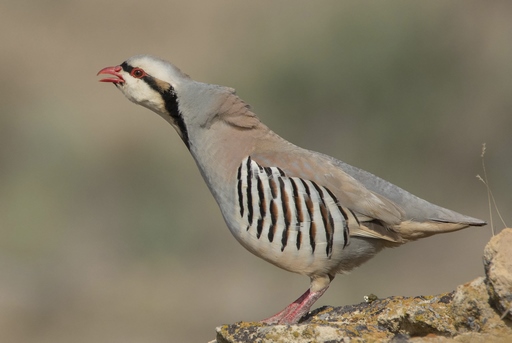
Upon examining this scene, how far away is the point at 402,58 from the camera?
1875 cm

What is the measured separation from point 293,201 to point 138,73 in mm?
1532

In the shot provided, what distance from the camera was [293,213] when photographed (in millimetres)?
6477

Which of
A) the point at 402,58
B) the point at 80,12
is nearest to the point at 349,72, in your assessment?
the point at 402,58

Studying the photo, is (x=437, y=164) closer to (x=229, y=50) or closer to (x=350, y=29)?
(x=350, y=29)

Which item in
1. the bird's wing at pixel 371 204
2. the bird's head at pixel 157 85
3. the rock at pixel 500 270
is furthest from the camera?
the bird's head at pixel 157 85

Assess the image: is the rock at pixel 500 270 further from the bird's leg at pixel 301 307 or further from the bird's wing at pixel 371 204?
the bird's leg at pixel 301 307

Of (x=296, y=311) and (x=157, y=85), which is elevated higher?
(x=157, y=85)

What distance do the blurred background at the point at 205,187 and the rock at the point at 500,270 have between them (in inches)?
379

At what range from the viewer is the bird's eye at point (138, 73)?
717 cm

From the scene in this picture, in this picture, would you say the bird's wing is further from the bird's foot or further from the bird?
the bird's foot

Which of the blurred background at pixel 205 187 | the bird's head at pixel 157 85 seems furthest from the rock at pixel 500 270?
the blurred background at pixel 205 187

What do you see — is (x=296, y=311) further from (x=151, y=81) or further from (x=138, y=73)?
(x=138, y=73)

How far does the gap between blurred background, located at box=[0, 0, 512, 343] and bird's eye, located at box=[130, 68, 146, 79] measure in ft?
24.8

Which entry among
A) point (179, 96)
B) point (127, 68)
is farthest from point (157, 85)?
point (127, 68)
